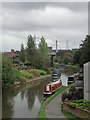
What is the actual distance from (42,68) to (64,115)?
5298 centimetres

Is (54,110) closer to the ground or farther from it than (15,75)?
closer to the ground

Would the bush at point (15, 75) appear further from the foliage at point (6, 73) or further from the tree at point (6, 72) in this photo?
the tree at point (6, 72)

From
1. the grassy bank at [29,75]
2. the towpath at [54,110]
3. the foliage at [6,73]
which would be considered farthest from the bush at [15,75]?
the towpath at [54,110]

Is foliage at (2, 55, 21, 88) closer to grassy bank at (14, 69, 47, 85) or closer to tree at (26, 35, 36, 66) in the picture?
grassy bank at (14, 69, 47, 85)

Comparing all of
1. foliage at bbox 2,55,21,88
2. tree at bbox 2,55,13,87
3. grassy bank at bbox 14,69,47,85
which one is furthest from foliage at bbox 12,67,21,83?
tree at bbox 2,55,13,87

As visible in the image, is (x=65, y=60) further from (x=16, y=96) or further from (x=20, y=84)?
(x=16, y=96)

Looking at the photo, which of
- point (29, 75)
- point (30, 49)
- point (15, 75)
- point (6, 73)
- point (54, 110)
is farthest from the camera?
point (30, 49)

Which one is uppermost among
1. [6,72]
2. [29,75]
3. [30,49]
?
[30,49]

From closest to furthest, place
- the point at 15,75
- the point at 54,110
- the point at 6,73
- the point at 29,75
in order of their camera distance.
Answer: the point at 54,110, the point at 6,73, the point at 15,75, the point at 29,75

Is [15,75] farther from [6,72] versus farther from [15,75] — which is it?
[6,72]

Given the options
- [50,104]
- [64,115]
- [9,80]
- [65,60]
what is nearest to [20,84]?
[9,80]

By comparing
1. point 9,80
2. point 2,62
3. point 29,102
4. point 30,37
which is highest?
point 30,37

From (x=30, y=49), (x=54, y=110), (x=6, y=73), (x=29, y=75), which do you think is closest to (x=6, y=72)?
(x=6, y=73)

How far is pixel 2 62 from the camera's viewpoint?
35.1 meters
